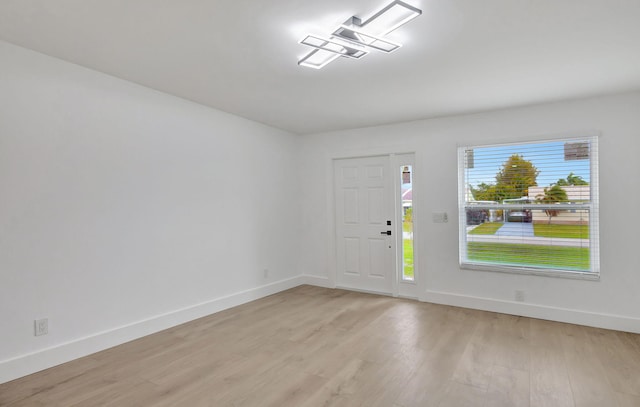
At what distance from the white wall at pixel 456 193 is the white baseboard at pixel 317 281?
0.09ft

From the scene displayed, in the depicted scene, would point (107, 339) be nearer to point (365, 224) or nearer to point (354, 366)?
point (354, 366)

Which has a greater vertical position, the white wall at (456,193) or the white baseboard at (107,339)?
the white wall at (456,193)

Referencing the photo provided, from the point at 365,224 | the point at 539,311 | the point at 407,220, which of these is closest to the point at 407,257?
the point at 407,220

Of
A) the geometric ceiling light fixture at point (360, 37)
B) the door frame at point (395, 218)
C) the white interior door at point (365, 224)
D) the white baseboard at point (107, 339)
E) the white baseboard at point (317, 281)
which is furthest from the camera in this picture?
the white baseboard at point (317, 281)

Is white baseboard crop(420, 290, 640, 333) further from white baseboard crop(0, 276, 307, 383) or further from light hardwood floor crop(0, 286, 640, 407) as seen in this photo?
white baseboard crop(0, 276, 307, 383)

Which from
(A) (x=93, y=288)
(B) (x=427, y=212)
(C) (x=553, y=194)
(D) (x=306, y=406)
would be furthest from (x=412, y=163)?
(A) (x=93, y=288)

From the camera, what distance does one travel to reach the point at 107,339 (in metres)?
3.15

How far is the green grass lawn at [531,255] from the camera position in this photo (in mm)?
3891

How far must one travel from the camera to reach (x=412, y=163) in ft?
16.0

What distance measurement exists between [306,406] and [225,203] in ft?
9.13

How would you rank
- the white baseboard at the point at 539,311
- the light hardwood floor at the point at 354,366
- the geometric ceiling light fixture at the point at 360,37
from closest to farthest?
the geometric ceiling light fixture at the point at 360,37 → the light hardwood floor at the point at 354,366 → the white baseboard at the point at 539,311

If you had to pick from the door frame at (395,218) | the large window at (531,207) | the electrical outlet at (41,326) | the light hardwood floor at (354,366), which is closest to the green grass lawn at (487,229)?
the large window at (531,207)

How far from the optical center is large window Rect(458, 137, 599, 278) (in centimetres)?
385

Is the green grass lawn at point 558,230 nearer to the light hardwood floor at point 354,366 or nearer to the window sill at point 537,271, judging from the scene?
the window sill at point 537,271
